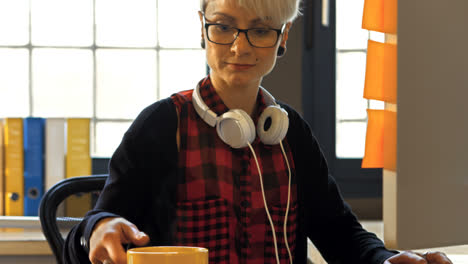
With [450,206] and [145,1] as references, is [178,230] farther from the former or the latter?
[145,1]

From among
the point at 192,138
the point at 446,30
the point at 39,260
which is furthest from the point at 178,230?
the point at 39,260

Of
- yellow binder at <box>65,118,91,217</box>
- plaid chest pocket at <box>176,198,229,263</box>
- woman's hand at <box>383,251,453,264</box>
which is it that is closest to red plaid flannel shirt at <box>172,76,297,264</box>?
plaid chest pocket at <box>176,198,229,263</box>

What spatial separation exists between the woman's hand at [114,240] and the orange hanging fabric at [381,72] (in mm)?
275

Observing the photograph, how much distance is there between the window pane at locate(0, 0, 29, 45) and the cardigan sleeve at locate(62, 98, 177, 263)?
155 cm

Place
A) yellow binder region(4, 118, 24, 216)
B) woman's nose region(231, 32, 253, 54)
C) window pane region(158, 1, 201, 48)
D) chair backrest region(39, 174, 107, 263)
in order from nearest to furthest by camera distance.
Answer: woman's nose region(231, 32, 253, 54)
chair backrest region(39, 174, 107, 263)
yellow binder region(4, 118, 24, 216)
window pane region(158, 1, 201, 48)

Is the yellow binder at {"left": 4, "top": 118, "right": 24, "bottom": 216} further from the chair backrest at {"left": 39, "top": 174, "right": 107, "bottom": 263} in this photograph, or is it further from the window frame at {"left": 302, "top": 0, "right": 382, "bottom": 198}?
the window frame at {"left": 302, "top": 0, "right": 382, "bottom": 198}

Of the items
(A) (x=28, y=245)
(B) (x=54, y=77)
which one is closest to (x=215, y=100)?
(A) (x=28, y=245)

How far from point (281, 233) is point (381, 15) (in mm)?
534

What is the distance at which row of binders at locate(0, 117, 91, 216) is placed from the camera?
210cm

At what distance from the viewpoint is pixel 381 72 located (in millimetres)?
617

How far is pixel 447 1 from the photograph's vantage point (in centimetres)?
54

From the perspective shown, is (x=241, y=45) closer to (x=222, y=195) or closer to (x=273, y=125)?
(x=273, y=125)

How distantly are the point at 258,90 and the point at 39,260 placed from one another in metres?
1.28

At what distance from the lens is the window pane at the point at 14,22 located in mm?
2346
